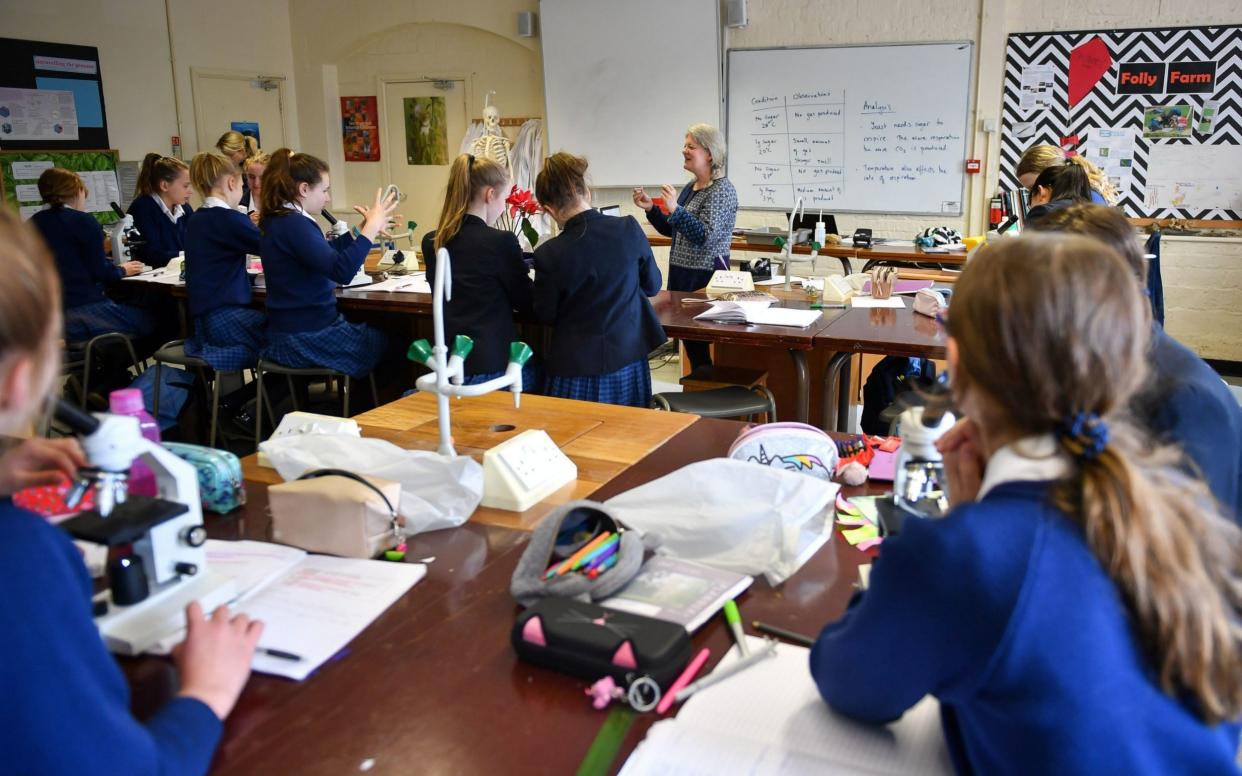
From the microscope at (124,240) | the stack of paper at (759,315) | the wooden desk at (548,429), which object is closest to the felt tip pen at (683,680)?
the wooden desk at (548,429)

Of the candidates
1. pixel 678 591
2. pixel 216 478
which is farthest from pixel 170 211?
pixel 678 591

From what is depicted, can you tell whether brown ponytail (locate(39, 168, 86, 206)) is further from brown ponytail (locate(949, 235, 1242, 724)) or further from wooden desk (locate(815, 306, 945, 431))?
brown ponytail (locate(949, 235, 1242, 724))

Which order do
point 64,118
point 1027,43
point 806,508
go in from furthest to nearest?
1. point 64,118
2. point 1027,43
3. point 806,508

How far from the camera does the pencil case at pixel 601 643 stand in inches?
43.3

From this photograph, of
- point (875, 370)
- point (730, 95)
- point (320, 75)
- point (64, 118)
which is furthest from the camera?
point (320, 75)

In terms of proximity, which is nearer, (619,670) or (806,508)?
(619,670)

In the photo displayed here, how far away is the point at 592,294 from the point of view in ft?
10.5

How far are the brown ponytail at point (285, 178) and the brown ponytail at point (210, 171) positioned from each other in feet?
1.42

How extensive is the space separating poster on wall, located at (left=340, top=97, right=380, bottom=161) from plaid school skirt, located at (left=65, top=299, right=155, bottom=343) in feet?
12.0

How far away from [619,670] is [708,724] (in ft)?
0.40

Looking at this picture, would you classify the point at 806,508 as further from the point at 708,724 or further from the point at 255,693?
the point at 255,693

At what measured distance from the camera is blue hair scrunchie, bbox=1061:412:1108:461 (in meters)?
0.84

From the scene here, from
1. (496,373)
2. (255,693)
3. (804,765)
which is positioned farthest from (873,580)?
(496,373)

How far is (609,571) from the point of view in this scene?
1289 mm
